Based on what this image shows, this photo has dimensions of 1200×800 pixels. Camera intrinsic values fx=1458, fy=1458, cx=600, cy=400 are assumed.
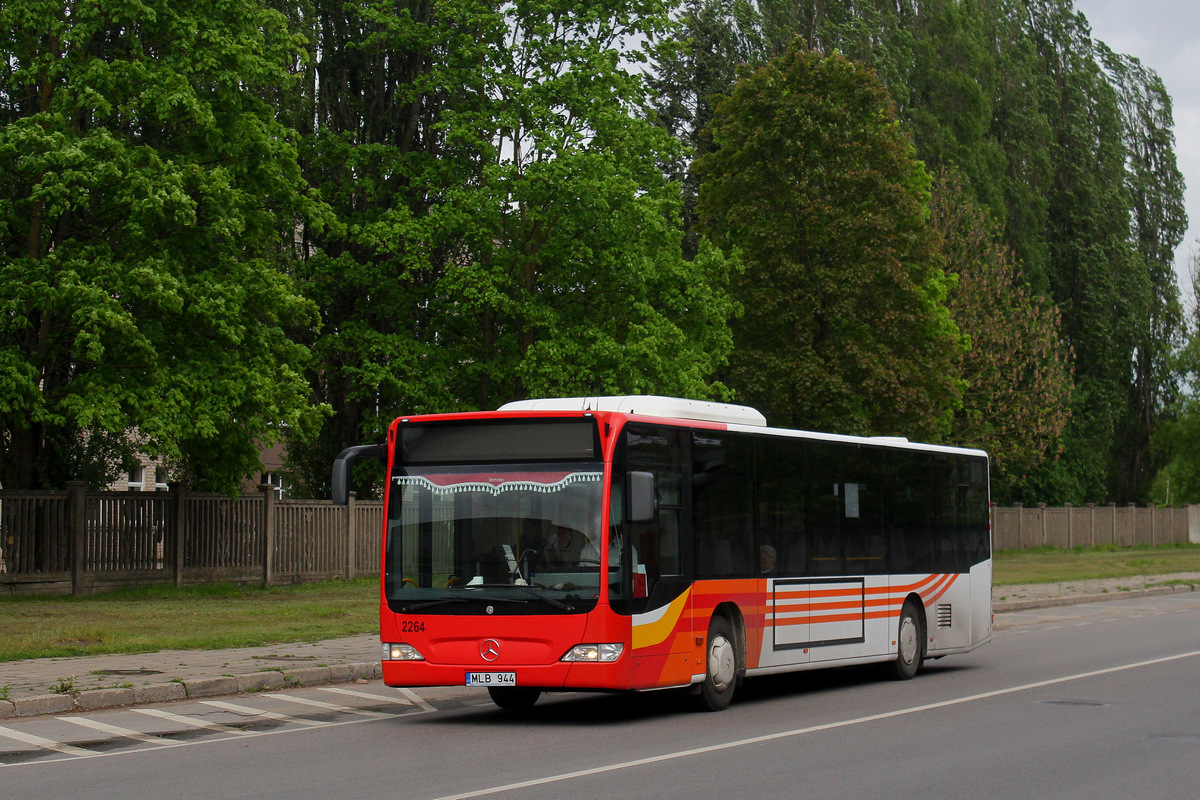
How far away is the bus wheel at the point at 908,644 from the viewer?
1702cm

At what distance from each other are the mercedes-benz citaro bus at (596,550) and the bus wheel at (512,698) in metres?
0.02

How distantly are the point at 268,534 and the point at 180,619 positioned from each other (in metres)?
8.60

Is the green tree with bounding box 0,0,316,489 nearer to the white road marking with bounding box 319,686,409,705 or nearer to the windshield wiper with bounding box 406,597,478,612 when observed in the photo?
the white road marking with bounding box 319,686,409,705

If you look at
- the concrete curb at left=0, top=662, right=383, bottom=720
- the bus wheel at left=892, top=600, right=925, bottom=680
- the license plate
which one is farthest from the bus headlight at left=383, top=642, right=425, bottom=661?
the bus wheel at left=892, top=600, right=925, bottom=680

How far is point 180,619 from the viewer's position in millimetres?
21500

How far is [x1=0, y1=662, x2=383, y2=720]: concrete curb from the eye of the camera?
12.8 meters

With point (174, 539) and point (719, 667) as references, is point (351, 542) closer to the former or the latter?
point (174, 539)

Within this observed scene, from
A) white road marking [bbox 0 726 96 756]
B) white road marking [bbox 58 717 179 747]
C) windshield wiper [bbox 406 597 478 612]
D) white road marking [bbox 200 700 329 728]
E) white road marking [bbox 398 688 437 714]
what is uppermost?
windshield wiper [bbox 406 597 478 612]

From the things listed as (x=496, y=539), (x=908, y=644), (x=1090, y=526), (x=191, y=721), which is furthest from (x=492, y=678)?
(x=1090, y=526)

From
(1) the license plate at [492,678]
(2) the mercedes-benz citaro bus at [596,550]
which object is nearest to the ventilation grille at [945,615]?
(2) the mercedes-benz citaro bus at [596,550]

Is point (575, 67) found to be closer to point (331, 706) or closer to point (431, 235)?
point (431, 235)

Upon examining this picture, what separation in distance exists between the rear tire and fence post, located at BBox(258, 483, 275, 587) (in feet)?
58.6

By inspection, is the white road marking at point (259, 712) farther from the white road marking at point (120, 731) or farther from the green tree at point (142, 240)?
the green tree at point (142, 240)

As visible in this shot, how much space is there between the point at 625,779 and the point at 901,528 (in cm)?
868
